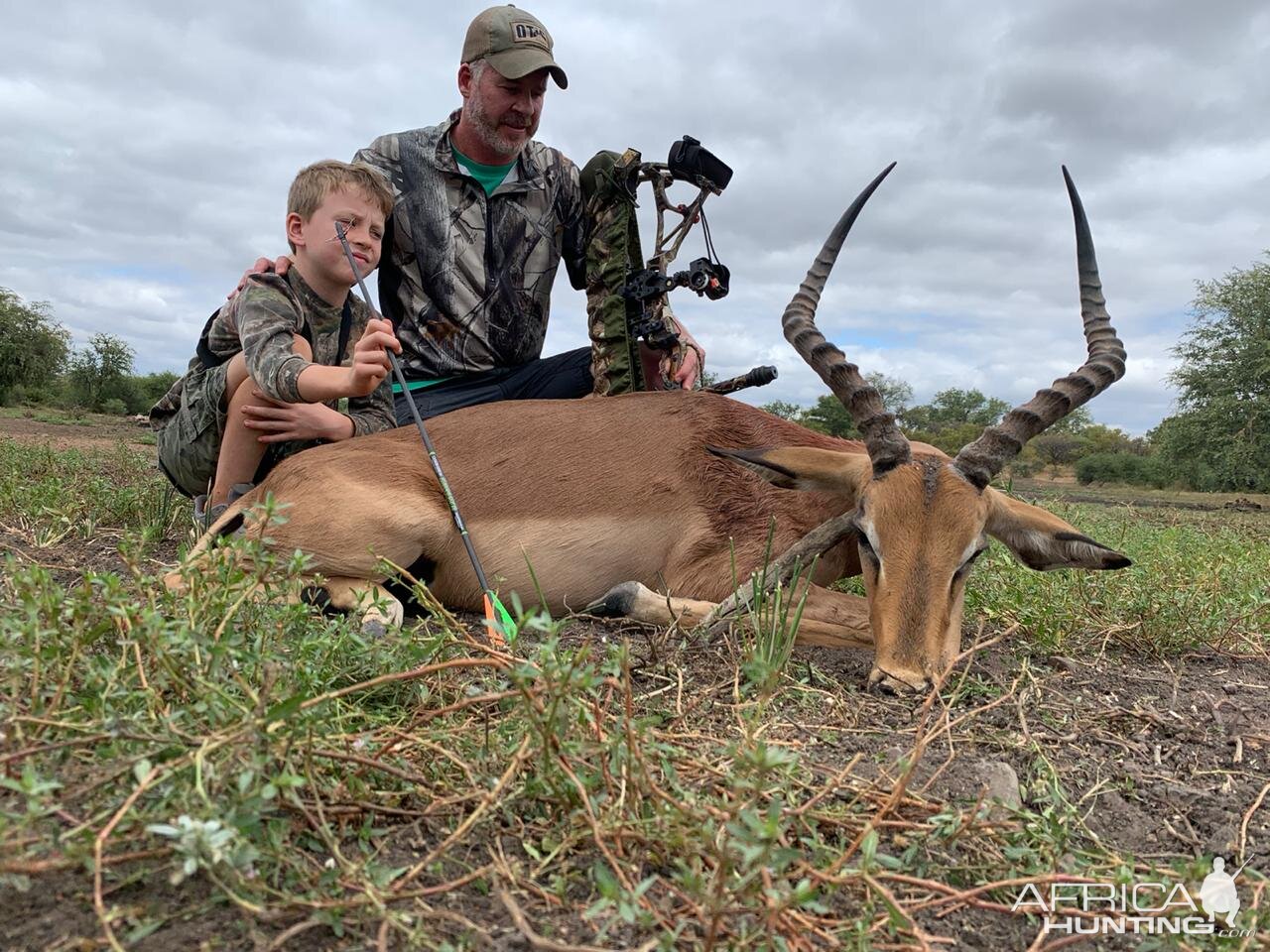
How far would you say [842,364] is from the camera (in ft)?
15.0

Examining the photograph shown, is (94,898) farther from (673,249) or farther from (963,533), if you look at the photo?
(673,249)

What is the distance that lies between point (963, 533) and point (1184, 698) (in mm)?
1068

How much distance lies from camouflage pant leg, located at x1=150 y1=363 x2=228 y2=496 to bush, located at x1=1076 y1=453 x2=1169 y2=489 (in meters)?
33.3

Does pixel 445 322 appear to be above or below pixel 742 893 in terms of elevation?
above

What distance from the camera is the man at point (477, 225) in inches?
253

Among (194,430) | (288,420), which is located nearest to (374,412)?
(288,420)

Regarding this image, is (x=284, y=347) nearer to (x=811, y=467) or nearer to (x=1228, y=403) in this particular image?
(x=811, y=467)

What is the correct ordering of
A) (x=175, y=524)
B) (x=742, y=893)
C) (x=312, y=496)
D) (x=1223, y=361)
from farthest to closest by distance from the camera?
1. (x=1223, y=361)
2. (x=175, y=524)
3. (x=312, y=496)
4. (x=742, y=893)

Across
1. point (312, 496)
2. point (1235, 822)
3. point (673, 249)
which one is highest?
point (673, 249)

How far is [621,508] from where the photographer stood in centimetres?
476

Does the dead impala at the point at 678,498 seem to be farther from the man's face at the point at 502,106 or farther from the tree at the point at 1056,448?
the tree at the point at 1056,448

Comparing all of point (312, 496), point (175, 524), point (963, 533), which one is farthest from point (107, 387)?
point (963, 533)

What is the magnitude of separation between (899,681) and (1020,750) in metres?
0.55

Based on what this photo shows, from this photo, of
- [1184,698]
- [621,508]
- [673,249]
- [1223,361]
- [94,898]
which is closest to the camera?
[94,898]
